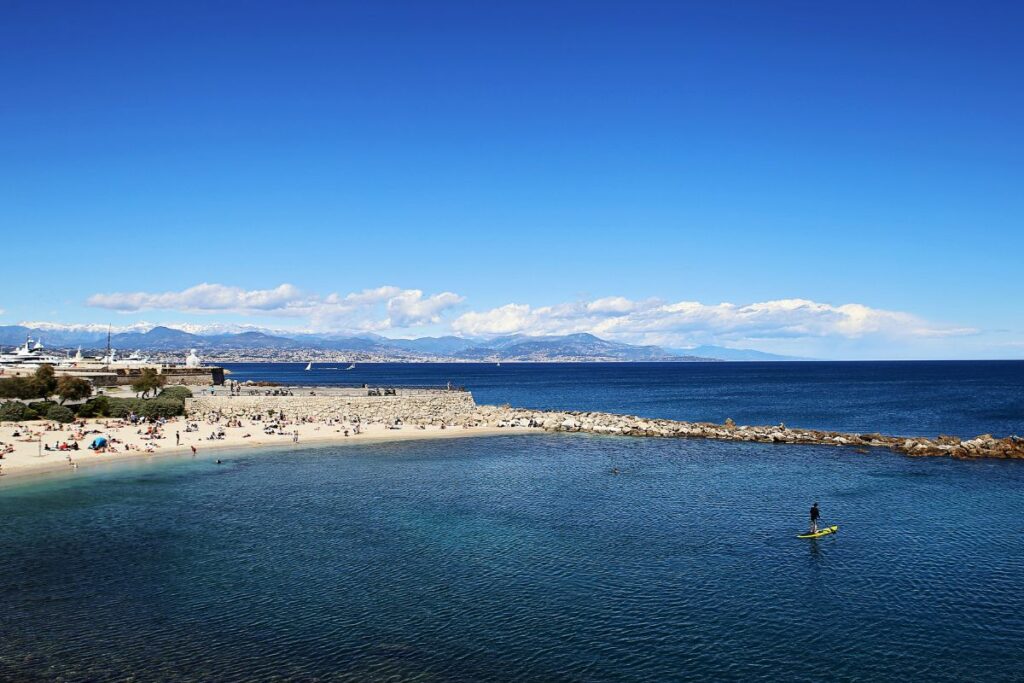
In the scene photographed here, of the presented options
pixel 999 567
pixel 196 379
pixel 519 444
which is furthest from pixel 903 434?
pixel 196 379

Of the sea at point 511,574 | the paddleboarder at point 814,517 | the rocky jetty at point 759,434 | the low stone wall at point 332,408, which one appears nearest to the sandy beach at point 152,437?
the low stone wall at point 332,408

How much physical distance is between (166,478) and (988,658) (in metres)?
42.7

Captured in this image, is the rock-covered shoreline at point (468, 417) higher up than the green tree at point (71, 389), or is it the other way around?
the green tree at point (71, 389)

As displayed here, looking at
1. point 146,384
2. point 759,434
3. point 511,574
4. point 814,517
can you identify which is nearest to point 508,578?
point 511,574

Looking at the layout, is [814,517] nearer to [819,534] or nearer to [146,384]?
[819,534]

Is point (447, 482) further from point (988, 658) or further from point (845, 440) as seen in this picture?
point (845, 440)

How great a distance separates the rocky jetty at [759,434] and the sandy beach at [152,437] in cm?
425

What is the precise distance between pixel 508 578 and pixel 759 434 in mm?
43910

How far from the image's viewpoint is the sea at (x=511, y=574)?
19188 millimetres

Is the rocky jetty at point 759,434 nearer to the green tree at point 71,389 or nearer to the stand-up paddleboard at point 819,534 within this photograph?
the stand-up paddleboard at point 819,534

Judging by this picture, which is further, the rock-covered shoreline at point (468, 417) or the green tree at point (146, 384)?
the green tree at point (146, 384)

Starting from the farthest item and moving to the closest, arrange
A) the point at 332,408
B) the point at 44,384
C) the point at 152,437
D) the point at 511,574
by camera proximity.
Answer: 1. the point at 332,408
2. the point at 44,384
3. the point at 152,437
4. the point at 511,574

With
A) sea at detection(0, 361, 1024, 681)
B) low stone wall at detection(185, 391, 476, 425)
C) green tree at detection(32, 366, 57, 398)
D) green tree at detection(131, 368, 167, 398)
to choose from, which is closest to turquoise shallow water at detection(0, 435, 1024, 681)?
sea at detection(0, 361, 1024, 681)

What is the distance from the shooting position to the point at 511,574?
1024 inches
